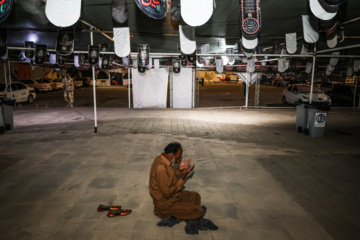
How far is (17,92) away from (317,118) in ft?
59.9

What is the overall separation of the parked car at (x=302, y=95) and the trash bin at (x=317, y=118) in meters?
7.32

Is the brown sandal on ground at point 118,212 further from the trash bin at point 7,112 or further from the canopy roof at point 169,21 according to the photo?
the trash bin at point 7,112

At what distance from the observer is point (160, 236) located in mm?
3234

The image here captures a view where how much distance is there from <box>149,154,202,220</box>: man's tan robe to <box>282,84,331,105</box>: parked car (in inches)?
562

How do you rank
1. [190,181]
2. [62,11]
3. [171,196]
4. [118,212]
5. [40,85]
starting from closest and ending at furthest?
[171,196]
[118,212]
[190,181]
[62,11]
[40,85]

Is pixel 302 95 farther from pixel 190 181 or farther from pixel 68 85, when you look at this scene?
pixel 68 85

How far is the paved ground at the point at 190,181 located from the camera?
3.44 metres

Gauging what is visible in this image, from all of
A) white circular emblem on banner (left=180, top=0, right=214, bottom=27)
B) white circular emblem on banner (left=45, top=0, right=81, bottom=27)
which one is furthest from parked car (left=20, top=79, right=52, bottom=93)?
white circular emblem on banner (left=180, top=0, right=214, bottom=27)

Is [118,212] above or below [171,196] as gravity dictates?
below

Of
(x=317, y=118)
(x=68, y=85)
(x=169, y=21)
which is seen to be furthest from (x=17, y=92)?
(x=317, y=118)

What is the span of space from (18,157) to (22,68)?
2596 centimetres

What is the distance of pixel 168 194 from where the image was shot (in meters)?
3.26

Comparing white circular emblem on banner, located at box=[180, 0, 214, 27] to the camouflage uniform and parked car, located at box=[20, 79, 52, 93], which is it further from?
parked car, located at box=[20, 79, 52, 93]

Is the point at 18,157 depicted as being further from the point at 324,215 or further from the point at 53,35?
the point at 53,35
